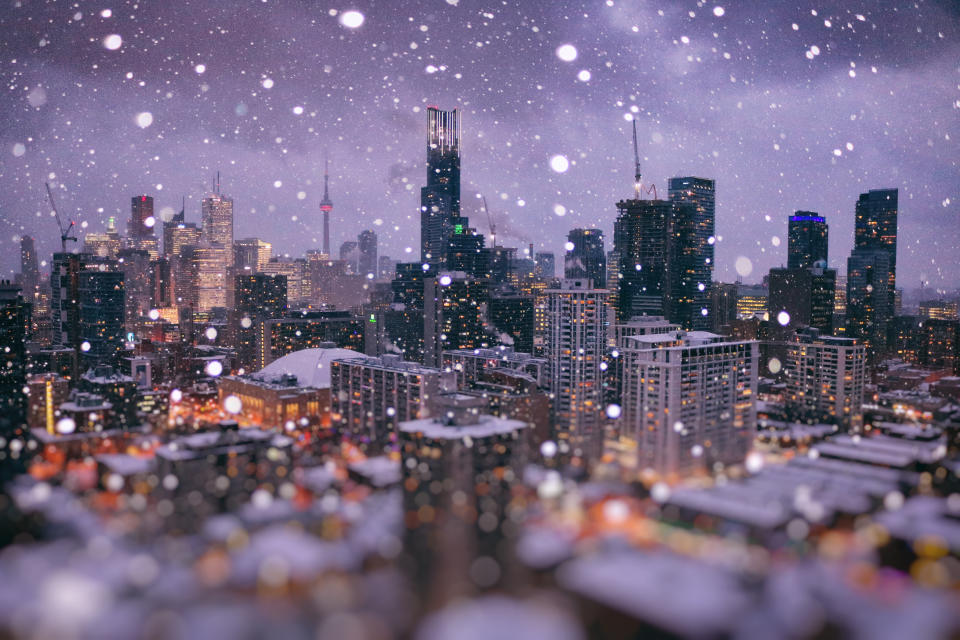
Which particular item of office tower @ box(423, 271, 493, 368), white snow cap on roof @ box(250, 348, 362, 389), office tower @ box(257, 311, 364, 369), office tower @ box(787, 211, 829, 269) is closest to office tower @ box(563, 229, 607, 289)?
office tower @ box(423, 271, 493, 368)

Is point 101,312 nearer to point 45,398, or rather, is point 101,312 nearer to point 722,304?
point 45,398

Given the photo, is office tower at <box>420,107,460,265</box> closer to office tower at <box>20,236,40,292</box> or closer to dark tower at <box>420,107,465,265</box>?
dark tower at <box>420,107,465,265</box>

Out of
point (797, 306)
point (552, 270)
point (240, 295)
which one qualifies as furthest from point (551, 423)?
point (552, 270)

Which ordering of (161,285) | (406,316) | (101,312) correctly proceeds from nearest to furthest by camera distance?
(101,312), (406,316), (161,285)

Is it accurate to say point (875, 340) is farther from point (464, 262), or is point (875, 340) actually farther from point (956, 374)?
point (464, 262)

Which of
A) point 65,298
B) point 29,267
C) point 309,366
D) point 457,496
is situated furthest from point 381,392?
point 29,267

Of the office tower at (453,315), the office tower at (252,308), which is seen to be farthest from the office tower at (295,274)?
the office tower at (453,315)

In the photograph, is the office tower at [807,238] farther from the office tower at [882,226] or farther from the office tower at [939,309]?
the office tower at [939,309]
